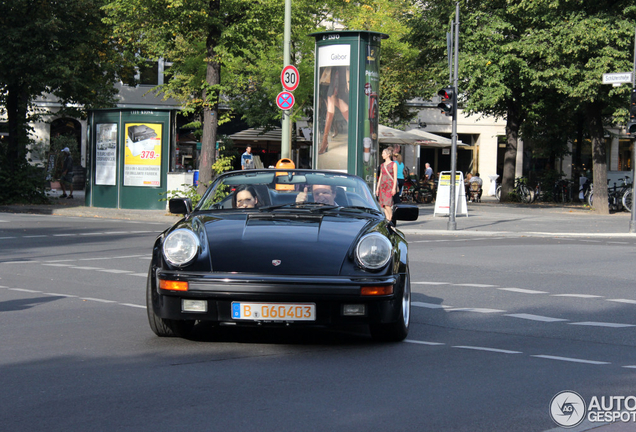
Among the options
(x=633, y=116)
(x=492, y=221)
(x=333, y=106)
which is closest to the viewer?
(x=633, y=116)

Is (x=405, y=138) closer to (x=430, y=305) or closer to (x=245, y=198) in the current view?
(x=430, y=305)

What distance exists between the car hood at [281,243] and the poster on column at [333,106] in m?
15.0

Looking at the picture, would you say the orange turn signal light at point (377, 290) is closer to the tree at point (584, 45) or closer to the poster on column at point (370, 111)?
the poster on column at point (370, 111)

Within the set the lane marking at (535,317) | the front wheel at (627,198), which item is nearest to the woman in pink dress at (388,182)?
the lane marking at (535,317)

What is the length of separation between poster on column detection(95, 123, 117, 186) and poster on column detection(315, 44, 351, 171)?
6876 millimetres

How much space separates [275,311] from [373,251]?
2.69 ft

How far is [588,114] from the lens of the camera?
29.3 meters

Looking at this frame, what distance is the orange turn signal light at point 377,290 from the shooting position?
574 centimetres

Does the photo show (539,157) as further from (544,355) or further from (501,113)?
(544,355)

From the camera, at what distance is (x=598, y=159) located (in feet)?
94.9

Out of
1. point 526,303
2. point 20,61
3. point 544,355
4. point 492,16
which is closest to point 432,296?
point 526,303

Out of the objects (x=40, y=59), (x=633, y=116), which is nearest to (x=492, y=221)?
(x=633, y=116)

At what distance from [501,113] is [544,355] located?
3197 cm

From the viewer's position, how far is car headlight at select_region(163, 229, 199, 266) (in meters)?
5.90
